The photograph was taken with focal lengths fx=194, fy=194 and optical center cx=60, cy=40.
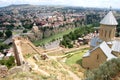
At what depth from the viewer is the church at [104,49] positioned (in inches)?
802

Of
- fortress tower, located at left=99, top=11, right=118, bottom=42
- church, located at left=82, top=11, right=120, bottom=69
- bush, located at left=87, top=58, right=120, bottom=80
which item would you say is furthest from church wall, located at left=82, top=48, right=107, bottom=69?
bush, located at left=87, top=58, right=120, bottom=80

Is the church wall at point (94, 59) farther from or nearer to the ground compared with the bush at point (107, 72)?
nearer to the ground

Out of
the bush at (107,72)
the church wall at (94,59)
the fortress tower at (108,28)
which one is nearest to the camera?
the bush at (107,72)

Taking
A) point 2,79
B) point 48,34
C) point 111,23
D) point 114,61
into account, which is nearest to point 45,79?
point 2,79

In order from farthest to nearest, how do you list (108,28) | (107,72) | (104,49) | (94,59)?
1. (108,28)
2. (94,59)
3. (104,49)
4. (107,72)

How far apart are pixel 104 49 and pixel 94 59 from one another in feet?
4.97

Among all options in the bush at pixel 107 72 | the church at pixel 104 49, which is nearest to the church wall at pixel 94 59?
the church at pixel 104 49

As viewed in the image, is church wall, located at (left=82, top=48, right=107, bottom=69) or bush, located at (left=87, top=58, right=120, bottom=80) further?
church wall, located at (left=82, top=48, right=107, bottom=69)

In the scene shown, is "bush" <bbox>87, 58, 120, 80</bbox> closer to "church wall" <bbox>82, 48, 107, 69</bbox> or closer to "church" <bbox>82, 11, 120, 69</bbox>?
"church" <bbox>82, 11, 120, 69</bbox>

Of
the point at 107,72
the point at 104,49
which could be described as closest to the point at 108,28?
the point at 104,49

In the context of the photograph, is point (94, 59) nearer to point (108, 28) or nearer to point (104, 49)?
point (104, 49)

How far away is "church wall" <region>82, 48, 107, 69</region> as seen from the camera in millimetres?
20303

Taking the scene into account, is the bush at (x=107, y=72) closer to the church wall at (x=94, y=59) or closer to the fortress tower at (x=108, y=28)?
the church wall at (x=94, y=59)

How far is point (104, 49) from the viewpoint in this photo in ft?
67.8
